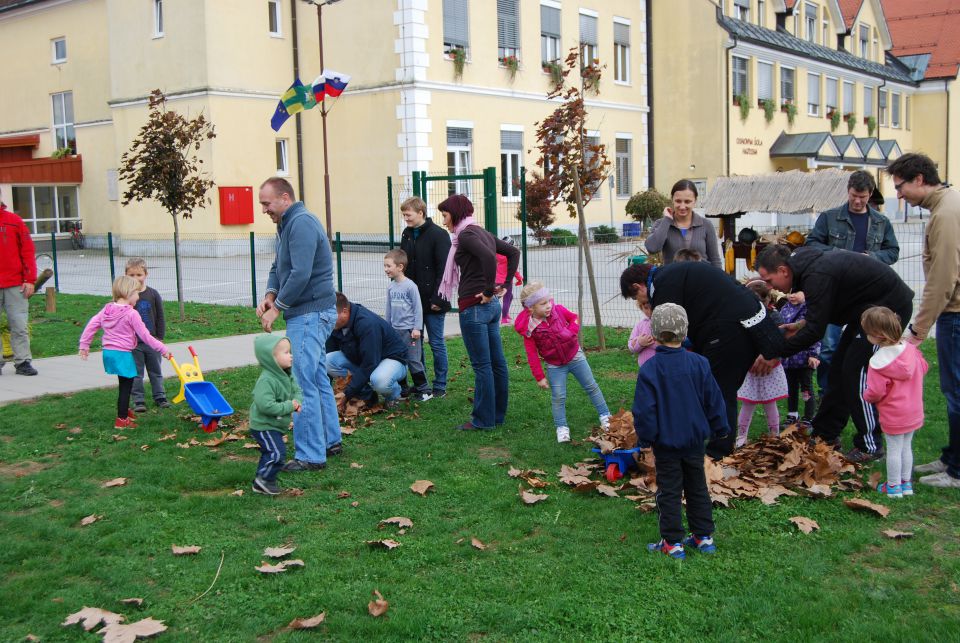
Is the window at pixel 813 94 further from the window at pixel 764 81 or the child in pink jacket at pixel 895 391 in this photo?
the child in pink jacket at pixel 895 391

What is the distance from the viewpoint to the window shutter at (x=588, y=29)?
34375 millimetres

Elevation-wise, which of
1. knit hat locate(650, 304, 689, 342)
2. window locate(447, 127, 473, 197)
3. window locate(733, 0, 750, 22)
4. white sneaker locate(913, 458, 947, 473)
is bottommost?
white sneaker locate(913, 458, 947, 473)

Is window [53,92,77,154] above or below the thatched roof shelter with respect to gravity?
above

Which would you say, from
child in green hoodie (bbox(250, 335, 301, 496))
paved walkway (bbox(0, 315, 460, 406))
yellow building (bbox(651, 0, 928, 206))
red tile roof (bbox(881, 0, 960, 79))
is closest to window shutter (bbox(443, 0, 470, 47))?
yellow building (bbox(651, 0, 928, 206))

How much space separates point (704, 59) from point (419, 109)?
593 inches

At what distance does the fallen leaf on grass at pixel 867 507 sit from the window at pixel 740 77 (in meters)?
35.5

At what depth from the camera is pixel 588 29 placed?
114ft

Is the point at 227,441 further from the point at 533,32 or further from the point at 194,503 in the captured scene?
the point at 533,32

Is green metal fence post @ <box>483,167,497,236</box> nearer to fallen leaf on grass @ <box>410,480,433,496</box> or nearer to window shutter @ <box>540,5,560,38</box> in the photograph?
fallen leaf on grass @ <box>410,480,433,496</box>

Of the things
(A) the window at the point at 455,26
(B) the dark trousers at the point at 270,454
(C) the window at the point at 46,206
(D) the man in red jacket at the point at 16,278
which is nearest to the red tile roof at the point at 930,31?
(A) the window at the point at 455,26

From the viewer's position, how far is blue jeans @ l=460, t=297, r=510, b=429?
25.1 ft

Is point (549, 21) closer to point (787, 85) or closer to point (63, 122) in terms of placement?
point (787, 85)

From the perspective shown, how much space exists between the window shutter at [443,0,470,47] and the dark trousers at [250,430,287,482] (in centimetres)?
2498

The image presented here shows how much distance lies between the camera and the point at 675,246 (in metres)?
7.60
